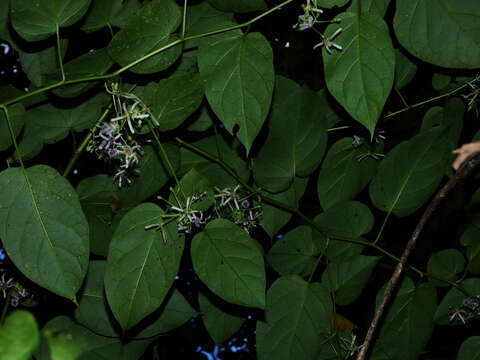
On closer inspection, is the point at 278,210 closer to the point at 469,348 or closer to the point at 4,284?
the point at 469,348

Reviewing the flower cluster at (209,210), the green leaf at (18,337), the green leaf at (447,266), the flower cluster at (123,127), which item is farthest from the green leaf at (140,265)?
the green leaf at (18,337)

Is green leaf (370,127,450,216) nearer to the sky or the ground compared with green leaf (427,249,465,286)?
nearer to the sky

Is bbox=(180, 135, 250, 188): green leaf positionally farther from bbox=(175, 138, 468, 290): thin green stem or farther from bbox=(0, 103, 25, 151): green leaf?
bbox=(0, 103, 25, 151): green leaf

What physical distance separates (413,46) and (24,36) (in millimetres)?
707

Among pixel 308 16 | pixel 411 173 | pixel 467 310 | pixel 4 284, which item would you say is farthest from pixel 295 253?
pixel 4 284

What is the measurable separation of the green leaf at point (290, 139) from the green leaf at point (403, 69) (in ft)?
0.57

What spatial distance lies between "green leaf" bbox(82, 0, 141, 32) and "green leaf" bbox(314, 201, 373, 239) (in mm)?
593

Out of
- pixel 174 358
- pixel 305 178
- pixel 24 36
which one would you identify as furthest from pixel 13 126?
pixel 174 358

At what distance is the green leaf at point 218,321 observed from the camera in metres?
1.31

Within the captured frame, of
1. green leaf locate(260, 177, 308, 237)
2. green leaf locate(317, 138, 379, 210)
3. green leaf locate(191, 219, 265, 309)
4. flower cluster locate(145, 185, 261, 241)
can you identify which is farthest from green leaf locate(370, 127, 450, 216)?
green leaf locate(191, 219, 265, 309)

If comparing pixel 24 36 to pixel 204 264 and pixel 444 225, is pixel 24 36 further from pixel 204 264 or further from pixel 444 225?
pixel 444 225

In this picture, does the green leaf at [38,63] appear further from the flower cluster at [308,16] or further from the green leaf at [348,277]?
the green leaf at [348,277]

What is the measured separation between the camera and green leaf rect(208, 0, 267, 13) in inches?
40.9

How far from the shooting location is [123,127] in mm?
1123
